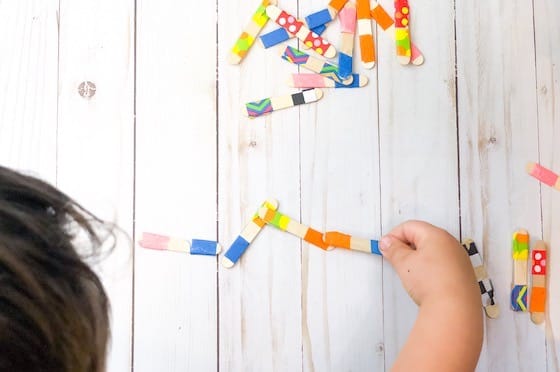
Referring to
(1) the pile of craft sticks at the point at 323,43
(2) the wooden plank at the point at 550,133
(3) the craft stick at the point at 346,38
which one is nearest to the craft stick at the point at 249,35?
(1) the pile of craft sticks at the point at 323,43

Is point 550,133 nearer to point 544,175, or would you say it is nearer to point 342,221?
point 544,175

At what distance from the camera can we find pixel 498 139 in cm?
84

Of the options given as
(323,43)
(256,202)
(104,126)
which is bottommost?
(256,202)

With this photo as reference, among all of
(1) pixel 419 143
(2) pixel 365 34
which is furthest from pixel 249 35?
(1) pixel 419 143

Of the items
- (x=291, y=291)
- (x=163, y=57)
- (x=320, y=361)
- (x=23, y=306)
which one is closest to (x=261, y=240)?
(x=291, y=291)

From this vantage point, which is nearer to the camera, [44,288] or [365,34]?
[44,288]

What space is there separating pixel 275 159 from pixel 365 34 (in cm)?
21

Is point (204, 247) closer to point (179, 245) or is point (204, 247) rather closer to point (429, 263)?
point (179, 245)

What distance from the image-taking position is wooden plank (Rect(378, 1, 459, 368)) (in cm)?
84

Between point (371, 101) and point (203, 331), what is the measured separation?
0.39 metres

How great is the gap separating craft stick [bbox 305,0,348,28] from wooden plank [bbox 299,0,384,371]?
2 cm

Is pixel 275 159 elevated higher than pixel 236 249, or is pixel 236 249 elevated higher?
pixel 275 159

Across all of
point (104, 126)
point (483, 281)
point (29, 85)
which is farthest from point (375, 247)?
point (29, 85)

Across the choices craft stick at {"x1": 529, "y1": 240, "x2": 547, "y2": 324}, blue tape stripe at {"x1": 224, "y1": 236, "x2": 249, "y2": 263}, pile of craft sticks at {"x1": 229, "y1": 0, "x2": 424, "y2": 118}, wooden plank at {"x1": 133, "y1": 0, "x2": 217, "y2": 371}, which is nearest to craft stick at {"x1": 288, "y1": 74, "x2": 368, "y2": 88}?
pile of craft sticks at {"x1": 229, "y1": 0, "x2": 424, "y2": 118}
